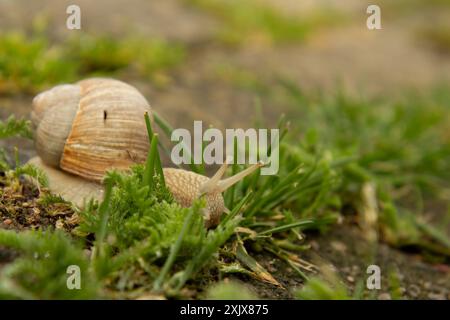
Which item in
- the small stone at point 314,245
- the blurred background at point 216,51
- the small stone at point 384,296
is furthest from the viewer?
the blurred background at point 216,51

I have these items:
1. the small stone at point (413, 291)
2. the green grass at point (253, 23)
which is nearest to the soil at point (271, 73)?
the small stone at point (413, 291)

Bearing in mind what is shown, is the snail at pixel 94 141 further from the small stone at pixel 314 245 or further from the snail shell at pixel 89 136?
the small stone at pixel 314 245

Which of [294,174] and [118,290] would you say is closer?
[118,290]

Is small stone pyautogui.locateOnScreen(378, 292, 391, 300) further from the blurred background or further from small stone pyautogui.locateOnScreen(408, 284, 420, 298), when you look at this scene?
the blurred background

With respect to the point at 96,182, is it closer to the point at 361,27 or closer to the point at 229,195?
the point at 229,195

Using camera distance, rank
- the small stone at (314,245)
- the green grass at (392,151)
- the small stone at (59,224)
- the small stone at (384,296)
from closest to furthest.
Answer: the small stone at (59,224) → the small stone at (384,296) → the small stone at (314,245) → the green grass at (392,151)

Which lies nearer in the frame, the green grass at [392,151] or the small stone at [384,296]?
the small stone at [384,296]
